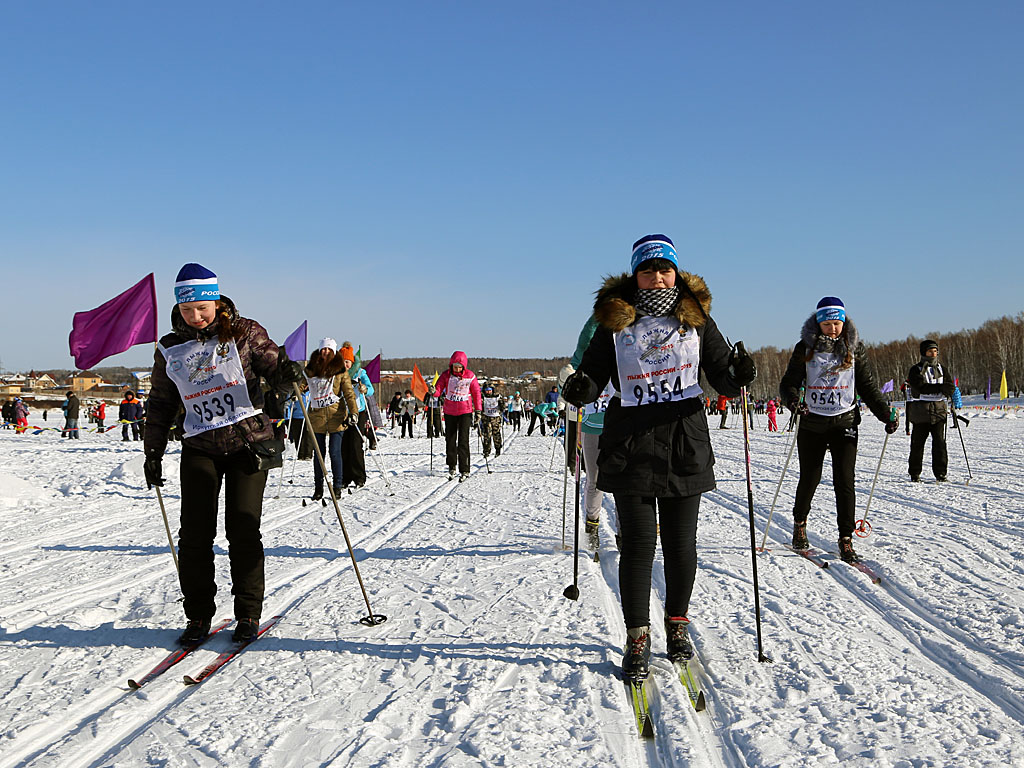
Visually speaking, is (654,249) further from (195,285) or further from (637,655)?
(195,285)

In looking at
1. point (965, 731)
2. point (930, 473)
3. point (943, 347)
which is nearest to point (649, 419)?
point (965, 731)

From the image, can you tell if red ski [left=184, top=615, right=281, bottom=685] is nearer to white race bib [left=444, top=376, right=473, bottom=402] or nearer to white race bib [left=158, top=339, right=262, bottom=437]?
white race bib [left=158, top=339, right=262, bottom=437]

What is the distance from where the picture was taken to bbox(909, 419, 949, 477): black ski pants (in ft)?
34.9

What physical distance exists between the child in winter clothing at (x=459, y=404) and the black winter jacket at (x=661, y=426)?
782cm

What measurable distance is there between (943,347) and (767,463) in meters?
103

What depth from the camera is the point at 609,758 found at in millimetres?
2504

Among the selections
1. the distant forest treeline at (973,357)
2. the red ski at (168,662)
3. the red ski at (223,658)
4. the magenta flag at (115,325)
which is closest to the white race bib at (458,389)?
the magenta flag at (115,325)

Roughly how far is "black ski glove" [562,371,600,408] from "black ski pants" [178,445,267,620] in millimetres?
1796

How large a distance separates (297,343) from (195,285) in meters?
15.1

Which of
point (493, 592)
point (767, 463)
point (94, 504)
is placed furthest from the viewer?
point (767, 463)

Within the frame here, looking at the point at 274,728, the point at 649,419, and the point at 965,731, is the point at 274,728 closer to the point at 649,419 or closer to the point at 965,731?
the point at 649,419

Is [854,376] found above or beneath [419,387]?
beneath

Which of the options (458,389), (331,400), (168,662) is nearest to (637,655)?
(168,662)

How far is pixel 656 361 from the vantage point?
3309mm
